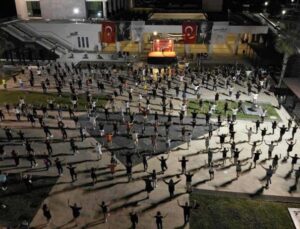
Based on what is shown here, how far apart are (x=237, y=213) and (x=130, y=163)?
22.6 ft

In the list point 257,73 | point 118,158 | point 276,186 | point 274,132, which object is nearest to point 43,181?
point 118,158

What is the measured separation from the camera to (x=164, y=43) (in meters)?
46.5

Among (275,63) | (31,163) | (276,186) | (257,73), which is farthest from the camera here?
(275,63)

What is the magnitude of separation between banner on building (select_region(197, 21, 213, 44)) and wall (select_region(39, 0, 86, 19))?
19599 millimetres

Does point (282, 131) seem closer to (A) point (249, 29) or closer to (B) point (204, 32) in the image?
(B) point (204, 32)

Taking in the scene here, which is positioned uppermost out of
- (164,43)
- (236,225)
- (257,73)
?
(164,43)

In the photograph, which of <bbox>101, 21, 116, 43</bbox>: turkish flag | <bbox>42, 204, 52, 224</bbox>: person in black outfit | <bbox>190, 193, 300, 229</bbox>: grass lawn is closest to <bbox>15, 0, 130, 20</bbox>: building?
<bbox>101, 21, 116, 43</bbox>: turkish flag

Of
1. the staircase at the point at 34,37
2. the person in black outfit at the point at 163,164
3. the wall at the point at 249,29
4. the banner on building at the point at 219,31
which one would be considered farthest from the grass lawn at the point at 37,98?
the wall at the point at 249,29

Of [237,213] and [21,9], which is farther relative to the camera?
[21,9]

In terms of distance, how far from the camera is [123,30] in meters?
47.3

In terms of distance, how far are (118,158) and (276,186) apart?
1046 cm

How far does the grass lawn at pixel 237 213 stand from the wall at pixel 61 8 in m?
42.5

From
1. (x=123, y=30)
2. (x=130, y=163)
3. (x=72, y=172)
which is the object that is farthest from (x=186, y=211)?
(x=123, y=30)

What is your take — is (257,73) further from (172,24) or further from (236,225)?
(236,225)
